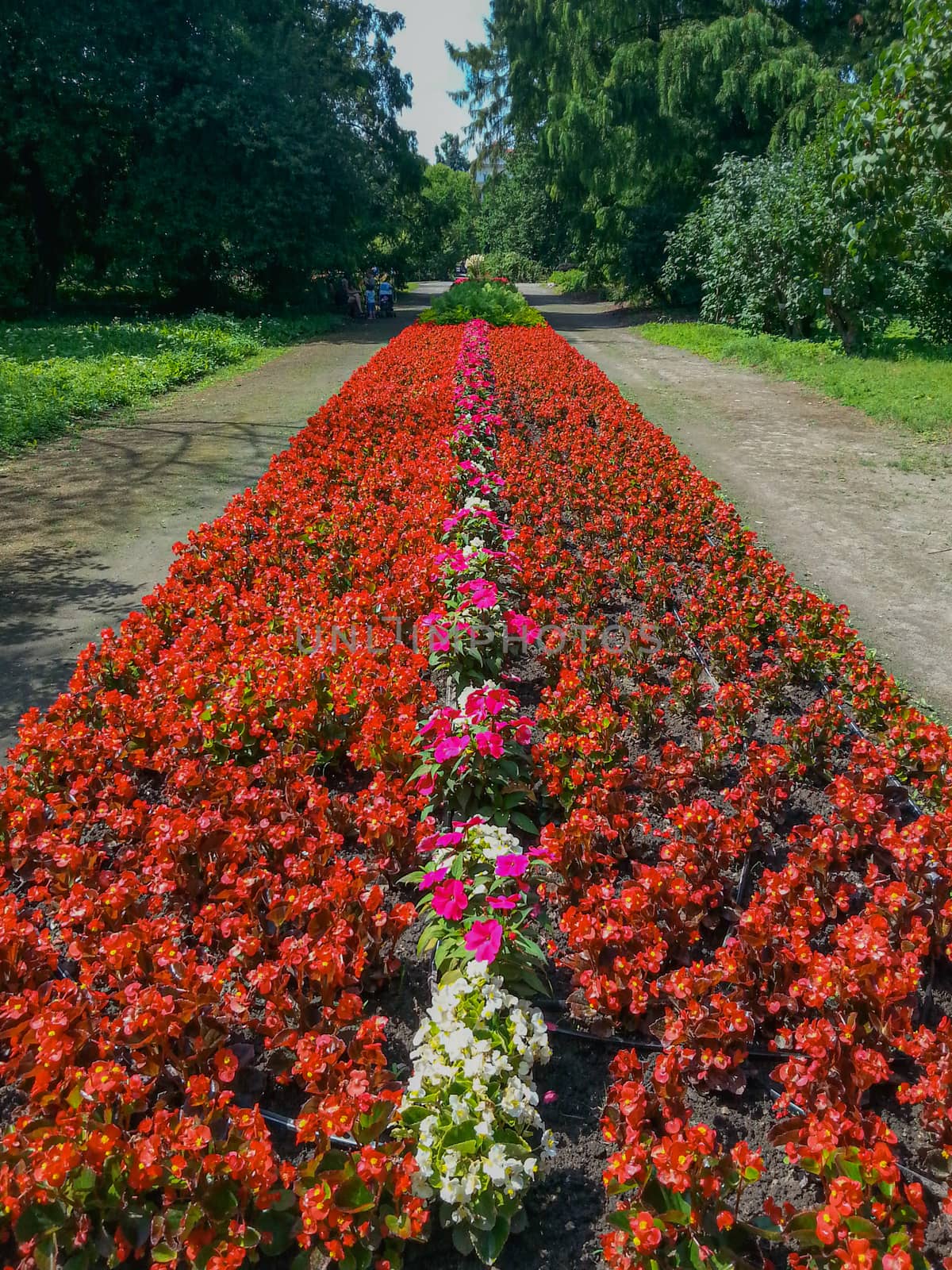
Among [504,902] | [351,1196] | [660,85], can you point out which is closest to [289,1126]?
[351,1196]

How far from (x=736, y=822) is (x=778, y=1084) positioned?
91 centimetres

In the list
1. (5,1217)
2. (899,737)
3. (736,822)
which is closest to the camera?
(5,1217)

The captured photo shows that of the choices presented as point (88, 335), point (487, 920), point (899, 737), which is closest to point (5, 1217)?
point (487, 920)

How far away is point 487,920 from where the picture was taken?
8.08ft

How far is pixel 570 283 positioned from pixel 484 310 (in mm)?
23890

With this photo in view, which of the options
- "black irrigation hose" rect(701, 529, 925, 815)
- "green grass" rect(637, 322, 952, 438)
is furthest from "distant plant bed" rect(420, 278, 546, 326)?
"black irrigation hose" rect(701, 529, 925, 815)

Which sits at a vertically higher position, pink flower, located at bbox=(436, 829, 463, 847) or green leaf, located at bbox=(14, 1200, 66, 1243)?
pink flower, located at bbox=(436, 829, 463, 847)

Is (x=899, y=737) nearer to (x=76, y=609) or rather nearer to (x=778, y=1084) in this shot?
(x=778, y=1084)

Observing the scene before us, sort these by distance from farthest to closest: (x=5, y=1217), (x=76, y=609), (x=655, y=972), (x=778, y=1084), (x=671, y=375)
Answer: (x=671, y=375) → (x=76, y=609) → (x=655, y=972) → (x=778, y=1084) → (x=5, y=1217)

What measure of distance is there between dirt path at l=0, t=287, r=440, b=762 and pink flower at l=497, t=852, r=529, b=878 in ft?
8.80

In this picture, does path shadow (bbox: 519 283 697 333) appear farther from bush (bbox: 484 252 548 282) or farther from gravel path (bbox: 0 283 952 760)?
bush (bbox: 484 252 548 282)

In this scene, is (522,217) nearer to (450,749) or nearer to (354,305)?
(354,305)

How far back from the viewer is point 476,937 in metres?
2.39

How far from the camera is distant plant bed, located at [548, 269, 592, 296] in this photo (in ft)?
137
